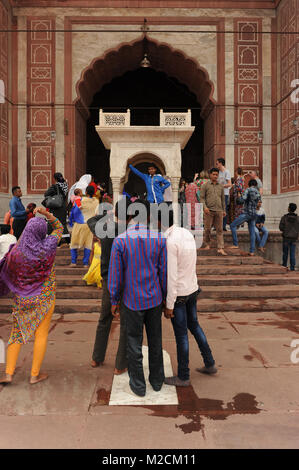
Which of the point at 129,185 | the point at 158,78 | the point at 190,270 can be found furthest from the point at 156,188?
the point at 158,78

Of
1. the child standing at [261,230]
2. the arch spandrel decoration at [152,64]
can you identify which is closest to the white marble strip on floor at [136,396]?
the child standing at [261,230]

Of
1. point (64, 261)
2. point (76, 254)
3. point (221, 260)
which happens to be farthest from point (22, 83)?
point (221, 260)

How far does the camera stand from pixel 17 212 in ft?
25.1

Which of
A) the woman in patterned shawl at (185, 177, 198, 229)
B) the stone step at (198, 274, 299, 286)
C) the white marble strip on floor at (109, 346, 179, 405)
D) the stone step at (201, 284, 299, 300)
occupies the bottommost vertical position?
the white marble strip on floor at (109, 346, 179, 405)

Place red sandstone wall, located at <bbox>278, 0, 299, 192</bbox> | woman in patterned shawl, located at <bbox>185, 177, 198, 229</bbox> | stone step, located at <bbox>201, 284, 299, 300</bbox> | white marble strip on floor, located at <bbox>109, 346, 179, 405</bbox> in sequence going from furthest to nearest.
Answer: red sandstone wall, located at <bbox>278, 0, 299, 192</bbox> → woman in patterned shawl, located at <bbox>185, 177, 198, 229</bbox> → stone step, located at <bbox>201, 284, 299, 300</bbox> → white marble strip on floor, located at <bbox>109, 346, 179, 405</bbox>

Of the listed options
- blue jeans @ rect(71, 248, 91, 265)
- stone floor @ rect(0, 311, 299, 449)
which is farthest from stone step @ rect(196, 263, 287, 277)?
stone floor @ rect(0, 311, 299, 449)

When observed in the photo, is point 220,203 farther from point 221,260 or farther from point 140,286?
point 140,286

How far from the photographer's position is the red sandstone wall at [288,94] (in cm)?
1166

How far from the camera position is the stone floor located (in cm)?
232

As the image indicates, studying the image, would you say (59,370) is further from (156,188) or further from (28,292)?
(156,188)

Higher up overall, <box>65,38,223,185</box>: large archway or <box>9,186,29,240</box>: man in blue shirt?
<box>65,38,223,185</box>: large archway

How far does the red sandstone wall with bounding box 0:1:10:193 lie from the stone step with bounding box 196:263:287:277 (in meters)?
8.02

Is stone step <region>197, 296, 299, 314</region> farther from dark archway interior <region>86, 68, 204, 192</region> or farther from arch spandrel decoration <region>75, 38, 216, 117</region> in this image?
dark archway interior <region>86, 68, 204, 192</region>

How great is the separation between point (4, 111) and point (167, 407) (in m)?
11.9
